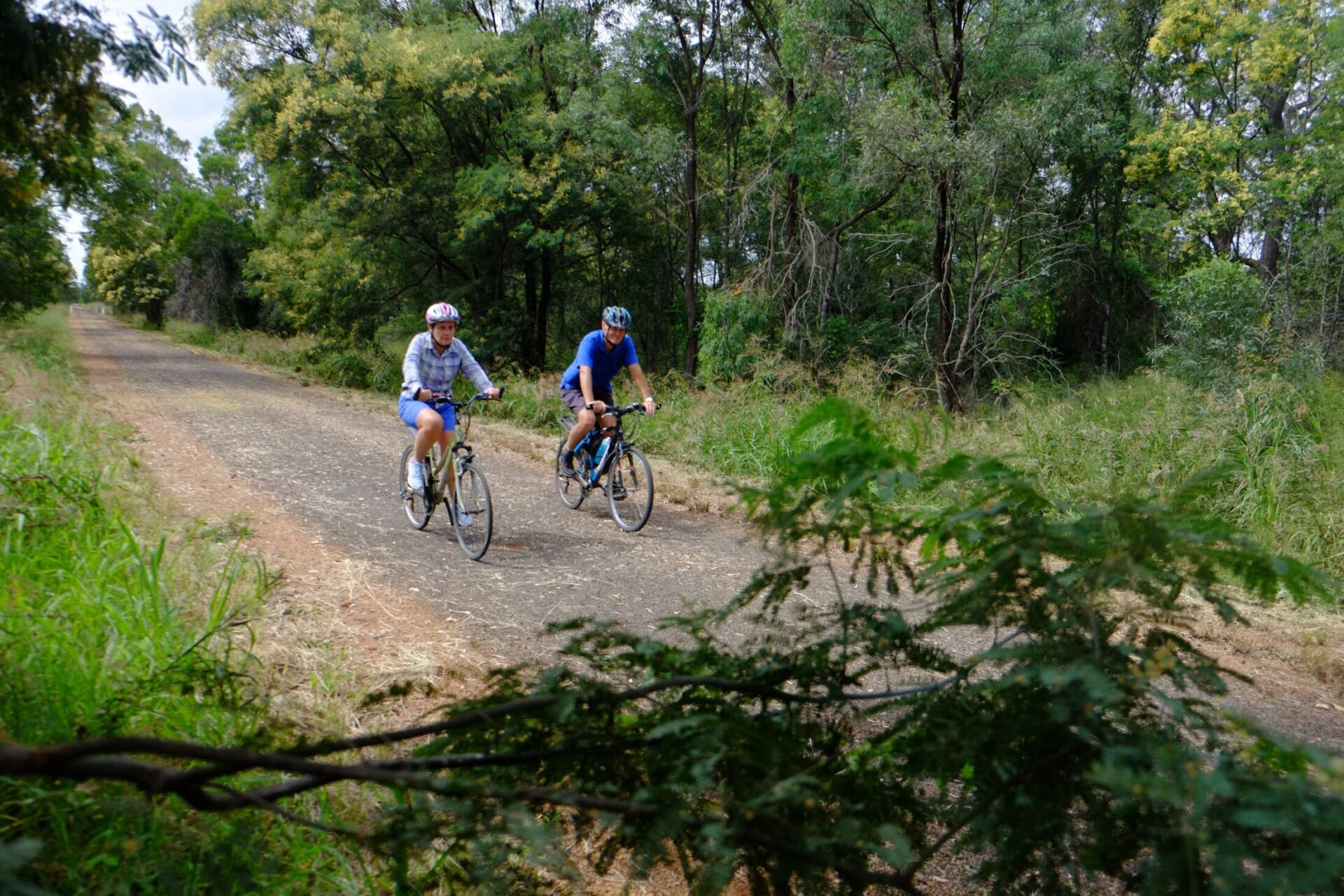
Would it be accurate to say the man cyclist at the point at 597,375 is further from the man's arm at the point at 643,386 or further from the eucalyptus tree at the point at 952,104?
the eucalyptus tree at the point at 952,104

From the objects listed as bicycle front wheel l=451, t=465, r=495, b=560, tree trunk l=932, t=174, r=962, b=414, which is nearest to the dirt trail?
bicycle front wheel l=451, t=465, r=495, b=560

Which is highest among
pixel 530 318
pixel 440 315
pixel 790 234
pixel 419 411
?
pixel 790 234

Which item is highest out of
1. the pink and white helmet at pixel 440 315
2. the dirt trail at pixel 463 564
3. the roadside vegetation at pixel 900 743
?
the pink and white helmet at pixel 440 315

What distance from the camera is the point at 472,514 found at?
6617mm

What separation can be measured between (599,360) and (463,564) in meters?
2.57

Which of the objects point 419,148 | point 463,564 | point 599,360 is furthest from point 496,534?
point 419,148

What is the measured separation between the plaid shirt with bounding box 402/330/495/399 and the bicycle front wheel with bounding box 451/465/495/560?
811mm

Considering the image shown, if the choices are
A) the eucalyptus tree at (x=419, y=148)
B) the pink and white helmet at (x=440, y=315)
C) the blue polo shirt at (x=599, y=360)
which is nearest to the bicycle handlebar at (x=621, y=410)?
the blue polo shirt at (x=599, y=360)

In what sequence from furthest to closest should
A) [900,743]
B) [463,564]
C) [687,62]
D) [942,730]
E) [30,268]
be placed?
[30,268], [687,62], [463,564], [900,743], [942,730]

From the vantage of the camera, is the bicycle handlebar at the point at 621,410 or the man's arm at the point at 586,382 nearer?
the bicycle handlebar at the point at 621,410

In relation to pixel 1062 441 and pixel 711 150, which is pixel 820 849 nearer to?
pixel 1062 441

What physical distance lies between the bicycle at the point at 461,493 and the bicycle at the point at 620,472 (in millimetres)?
1333

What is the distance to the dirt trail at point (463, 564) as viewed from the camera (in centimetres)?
452

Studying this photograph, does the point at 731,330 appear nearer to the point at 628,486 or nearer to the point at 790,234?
the point at 790,234
